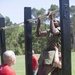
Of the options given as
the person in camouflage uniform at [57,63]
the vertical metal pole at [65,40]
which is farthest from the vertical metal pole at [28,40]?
the vertical metal pole at [65,40]

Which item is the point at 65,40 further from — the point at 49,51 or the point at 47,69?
the point at 47,69

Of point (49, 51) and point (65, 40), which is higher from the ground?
point (65, 40)

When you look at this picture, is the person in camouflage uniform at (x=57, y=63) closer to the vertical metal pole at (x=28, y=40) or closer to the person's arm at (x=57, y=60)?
the person's arm at (x=57, y=60)

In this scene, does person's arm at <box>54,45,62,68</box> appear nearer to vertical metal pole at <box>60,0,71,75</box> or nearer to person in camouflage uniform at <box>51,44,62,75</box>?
person in camouflage uniform at <box>51,44,62,75</box>

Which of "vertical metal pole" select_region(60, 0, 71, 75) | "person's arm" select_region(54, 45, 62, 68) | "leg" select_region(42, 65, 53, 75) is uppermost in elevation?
"vertical metal pole" select_region(60, 0, 71, 75)

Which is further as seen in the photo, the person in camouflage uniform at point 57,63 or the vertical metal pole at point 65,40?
the person in camouflage uniform at point 57,63

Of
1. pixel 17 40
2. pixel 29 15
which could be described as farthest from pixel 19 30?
pixel 29 15

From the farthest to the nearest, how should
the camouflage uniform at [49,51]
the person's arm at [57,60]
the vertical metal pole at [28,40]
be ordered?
the vertical metal pole at [28,40]
the camouflage uniform at [49,51]
the person's arm at [57,60]

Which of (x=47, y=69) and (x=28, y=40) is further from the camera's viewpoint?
(x=28, y=40)

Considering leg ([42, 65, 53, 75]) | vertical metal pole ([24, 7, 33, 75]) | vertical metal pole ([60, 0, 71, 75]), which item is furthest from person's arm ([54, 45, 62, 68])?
vertical metal pole ([24, 7, 33, 75])

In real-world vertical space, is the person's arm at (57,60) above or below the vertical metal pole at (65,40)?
below

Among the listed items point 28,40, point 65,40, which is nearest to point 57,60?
point 65,40

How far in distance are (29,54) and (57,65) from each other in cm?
133

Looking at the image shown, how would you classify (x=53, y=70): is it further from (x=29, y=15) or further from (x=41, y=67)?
(x=29, y=15)
